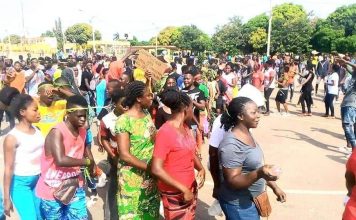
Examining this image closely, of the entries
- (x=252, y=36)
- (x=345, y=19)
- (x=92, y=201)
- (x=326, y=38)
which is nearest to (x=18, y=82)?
(x=92, y=201)

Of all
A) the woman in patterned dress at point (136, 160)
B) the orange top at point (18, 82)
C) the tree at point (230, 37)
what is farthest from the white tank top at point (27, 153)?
the tree at point (230, 37)

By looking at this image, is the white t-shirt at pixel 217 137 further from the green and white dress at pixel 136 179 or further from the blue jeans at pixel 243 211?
the blue jeans at pixel 243 211

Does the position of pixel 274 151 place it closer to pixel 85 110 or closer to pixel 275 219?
pixel 275 219

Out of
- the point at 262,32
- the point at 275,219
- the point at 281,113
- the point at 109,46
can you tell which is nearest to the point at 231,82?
the point at 281,113

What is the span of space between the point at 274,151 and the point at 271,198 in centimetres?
259

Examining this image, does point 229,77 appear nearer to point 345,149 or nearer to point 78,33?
point 345,149

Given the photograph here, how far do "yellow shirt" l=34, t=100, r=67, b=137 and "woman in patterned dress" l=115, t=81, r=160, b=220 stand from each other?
4.32 ft

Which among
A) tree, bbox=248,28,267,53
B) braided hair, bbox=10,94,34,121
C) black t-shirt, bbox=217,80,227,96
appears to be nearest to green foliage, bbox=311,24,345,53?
tree, bbox=248,28,267,53

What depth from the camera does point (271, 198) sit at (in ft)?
17.5

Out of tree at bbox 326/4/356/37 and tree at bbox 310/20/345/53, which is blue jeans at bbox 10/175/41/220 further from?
tree at bbox 326/4/356/37

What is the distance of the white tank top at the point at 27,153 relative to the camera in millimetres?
3294

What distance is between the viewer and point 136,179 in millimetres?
3178

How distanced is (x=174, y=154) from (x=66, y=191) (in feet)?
3.33

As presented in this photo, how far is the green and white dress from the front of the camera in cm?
315
